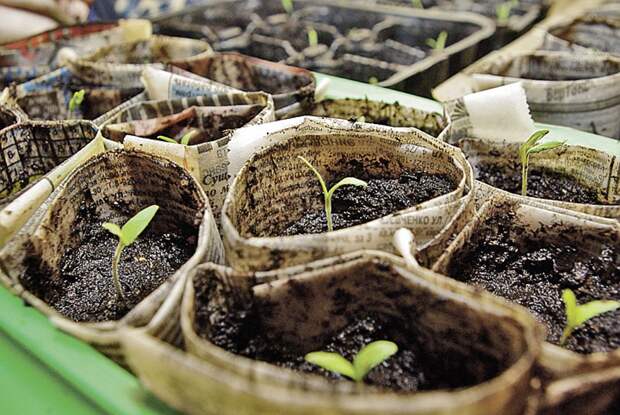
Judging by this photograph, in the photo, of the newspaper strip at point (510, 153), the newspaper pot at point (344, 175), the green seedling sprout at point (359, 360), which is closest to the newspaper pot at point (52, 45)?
the newspaper pot at point (344, 175)

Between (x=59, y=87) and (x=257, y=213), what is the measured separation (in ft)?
3.17

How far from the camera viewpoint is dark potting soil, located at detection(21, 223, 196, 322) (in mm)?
911

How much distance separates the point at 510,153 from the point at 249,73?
775mm

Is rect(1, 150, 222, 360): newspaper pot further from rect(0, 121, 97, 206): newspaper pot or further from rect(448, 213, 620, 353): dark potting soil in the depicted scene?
rect(448, 213, 620, 353): dark potting soil

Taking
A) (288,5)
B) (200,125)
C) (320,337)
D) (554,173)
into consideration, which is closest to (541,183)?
(554,173)

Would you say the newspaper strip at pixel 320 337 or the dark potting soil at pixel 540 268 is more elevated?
the newspaper strip at pixel 320 337

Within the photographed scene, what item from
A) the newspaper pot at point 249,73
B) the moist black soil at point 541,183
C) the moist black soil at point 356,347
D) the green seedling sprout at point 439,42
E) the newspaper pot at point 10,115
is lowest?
the green seedling sprout at point 439,42

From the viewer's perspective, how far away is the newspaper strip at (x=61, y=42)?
1938 mm

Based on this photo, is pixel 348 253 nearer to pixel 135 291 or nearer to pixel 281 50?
pixel 135 291

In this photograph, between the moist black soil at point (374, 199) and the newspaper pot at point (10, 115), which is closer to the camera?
the moist black soil at point (374, 199)

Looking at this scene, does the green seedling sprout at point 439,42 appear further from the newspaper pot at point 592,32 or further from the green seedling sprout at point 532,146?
the green seedling sprout at point 532,146

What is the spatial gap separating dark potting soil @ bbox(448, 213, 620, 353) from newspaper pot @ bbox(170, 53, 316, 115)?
0.74 meters

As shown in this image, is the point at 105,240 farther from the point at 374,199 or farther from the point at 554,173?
the point at 554,173

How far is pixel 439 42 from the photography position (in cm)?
228
